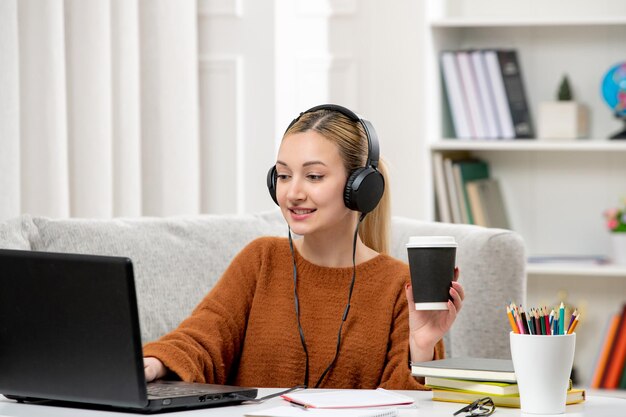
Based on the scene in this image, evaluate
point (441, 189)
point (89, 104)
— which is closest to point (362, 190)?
point (89, 104)

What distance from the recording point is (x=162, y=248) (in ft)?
6.76

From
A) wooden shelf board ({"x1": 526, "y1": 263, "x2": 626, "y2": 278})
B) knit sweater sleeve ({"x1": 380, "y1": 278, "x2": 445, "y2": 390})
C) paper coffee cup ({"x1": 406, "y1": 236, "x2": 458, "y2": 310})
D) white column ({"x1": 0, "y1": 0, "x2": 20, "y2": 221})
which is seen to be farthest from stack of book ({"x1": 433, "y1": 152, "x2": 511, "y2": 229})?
paper coffee cup ({"x1": 406, "y1": 236, "x2": 458, "y2": 310})

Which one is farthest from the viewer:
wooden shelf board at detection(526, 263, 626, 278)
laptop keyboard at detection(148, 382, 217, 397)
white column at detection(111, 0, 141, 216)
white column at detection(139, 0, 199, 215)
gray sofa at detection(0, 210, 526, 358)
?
wooden shelf board at detection(526, 263, 626, 278)

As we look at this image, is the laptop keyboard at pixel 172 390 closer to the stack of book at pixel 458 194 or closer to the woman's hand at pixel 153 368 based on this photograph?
the woman's hand at pixel 153 368

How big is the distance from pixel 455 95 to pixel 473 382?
210cm

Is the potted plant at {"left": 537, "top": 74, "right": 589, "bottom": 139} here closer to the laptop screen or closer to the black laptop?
the black laptop

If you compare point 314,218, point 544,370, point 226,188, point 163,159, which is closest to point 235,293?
point 314,218

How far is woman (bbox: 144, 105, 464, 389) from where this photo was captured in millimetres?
1620

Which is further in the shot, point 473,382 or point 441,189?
point 441,189

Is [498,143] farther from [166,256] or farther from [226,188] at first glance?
[166,256]

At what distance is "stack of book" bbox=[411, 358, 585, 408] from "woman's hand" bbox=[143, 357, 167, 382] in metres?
0.39

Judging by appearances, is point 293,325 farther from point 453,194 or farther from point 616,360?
point 616,360

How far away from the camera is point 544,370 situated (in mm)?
1186

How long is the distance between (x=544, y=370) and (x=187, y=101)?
204 centimetres
